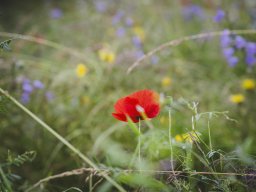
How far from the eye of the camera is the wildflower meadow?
0.92 m

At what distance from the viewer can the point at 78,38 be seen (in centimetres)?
342

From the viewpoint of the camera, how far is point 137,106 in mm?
911

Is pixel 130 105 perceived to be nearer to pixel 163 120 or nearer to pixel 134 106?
pixel 134 106

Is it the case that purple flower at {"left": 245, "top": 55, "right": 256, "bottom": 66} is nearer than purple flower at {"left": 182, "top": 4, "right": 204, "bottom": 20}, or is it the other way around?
purple flower at {"left": 245, "top": 55, "right": 256, "bottom": 66}

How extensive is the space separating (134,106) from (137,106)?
11 mm

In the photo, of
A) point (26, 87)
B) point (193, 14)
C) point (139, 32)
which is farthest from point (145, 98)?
point (193, 14)

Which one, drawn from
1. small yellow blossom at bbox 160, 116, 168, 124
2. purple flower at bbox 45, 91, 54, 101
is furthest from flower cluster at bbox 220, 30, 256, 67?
purple flower at bbox 45, 91, 54, 101

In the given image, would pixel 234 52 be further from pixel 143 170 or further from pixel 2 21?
pixel 2 21

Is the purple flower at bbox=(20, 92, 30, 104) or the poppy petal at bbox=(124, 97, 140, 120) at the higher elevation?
the poppy petal at bbox=(124, 97, 140, 120)

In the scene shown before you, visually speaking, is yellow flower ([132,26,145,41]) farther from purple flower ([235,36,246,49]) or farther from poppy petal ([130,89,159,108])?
poppy petal ([130,89,159,108])

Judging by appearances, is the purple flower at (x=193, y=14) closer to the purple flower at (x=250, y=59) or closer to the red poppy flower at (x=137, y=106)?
the purple flower at (x=250, y=59)

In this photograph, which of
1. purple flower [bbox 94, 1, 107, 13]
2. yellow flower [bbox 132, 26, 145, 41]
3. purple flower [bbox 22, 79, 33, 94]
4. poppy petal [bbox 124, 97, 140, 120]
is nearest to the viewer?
poppy petal [bbox 124, 97, 140, 120]

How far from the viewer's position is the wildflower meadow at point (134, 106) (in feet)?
3.01

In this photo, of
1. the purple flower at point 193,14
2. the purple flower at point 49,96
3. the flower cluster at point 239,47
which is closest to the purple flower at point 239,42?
the flower cluster at point 239,47
